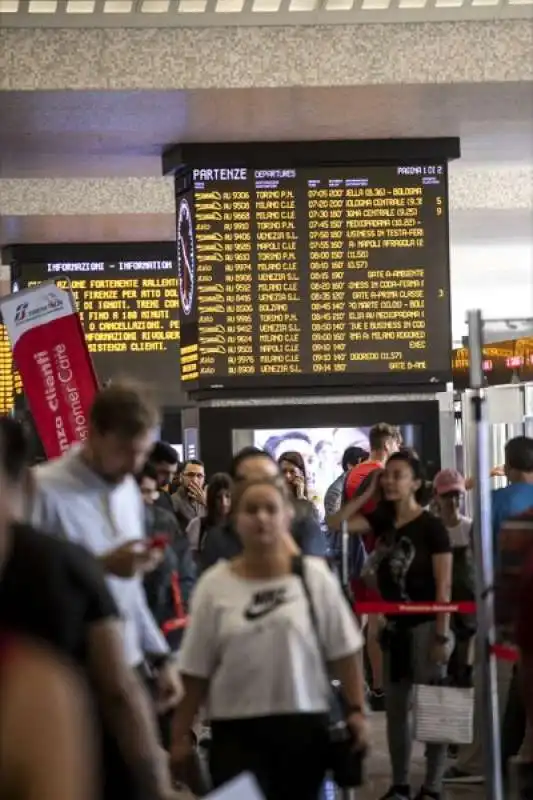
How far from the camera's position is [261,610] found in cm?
496

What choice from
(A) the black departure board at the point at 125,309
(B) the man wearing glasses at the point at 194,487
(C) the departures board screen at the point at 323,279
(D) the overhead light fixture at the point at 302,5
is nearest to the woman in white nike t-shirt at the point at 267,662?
(D) the overhead light fixture at the point at 302,5

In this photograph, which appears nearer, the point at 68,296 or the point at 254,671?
the point at 254,671

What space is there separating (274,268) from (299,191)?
533mm

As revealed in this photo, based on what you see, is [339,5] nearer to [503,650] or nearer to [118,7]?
[118,7]

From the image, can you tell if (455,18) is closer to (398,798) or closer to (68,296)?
(68,296)

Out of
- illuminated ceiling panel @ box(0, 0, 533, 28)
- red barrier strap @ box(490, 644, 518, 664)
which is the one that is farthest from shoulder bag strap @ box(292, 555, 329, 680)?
illuminated ceiling panel @ box(0, 0, 533, 28)

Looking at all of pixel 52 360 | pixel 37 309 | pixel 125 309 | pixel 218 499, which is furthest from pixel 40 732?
pixel 125 309

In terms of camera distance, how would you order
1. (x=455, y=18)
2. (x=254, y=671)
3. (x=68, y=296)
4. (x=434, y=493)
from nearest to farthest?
(x=254, y=671), (x=68, y=296), (x=434, y=493), (x=455, y=18)

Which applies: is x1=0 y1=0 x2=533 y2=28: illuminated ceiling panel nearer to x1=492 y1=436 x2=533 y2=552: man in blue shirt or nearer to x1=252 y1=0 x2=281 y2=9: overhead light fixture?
x1=252 y1=0 x2=281 y2=9: overhead light fixture

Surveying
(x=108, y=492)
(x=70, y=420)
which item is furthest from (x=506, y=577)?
(x=70, y=420)

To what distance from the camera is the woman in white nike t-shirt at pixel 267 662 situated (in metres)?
4.92

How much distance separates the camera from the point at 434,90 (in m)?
10.2

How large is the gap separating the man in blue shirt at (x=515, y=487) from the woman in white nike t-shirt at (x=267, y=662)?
2.50 meters

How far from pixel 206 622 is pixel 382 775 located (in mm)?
3806
